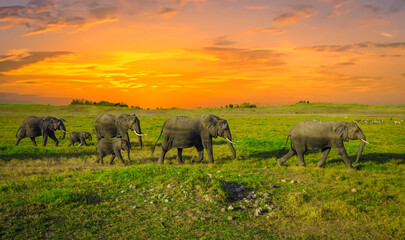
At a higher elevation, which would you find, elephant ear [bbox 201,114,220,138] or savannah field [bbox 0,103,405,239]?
elephant ear [bbox 201,114,220,138]

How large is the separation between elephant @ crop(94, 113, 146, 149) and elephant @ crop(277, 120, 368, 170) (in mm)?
9545

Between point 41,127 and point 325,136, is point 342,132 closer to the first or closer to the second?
point 325,136

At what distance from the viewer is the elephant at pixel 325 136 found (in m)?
13.2

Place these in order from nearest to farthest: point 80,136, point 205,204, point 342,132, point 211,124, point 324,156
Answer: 1. point 205,204
2. point 342,132
3. point 324,156
4. point 211,124
5. point 80,136

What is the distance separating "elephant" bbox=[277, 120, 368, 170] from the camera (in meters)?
13.2

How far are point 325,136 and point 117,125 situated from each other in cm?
1238

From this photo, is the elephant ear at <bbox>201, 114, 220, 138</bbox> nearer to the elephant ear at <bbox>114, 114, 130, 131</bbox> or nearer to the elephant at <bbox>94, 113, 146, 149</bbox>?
the elephant at <bbox>94, 113, 146, 149</bbox>

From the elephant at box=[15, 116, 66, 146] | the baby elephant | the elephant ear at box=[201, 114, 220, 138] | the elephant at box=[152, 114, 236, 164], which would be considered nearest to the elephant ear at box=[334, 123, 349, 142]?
the elephant at box=[152, 114, 236, 164]

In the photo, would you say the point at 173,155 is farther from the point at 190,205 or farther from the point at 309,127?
the point at 190,205

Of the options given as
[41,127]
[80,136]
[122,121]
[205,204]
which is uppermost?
[122,121]

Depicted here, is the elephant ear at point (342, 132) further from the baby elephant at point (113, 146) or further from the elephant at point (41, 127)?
the elephant at point (41, 127)

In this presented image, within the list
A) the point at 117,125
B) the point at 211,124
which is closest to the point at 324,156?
the point at 211,124

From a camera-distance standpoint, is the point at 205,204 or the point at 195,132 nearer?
the point at 205,204

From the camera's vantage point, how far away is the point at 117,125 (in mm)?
19422
